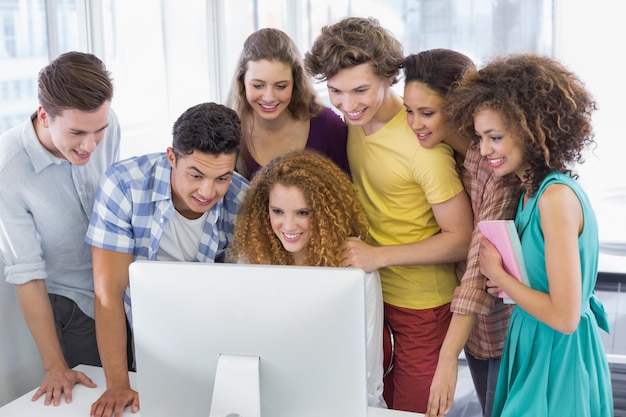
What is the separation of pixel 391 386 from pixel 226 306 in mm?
1031

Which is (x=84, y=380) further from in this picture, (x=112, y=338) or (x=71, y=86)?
(x=71, y=86)

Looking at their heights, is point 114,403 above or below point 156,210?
below

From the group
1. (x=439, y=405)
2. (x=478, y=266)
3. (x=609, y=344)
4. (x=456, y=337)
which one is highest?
(x=478, y=266)

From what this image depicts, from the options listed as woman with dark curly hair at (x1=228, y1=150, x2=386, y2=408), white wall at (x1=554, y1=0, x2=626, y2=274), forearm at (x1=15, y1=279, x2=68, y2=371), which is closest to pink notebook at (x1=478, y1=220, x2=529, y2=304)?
woman with dark curly hair at (x1=228, y1=150, x2=386, y2=408)

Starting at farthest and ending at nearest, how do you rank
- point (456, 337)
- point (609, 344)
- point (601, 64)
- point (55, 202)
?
point (601, 64) → point (609, 344) → point (55, 202) → point (456, 337)

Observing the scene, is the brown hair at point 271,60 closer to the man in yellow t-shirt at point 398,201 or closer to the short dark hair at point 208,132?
the man in yellow t-shirt at point 398,201

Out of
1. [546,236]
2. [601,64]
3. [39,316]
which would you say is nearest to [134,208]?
[39,316]

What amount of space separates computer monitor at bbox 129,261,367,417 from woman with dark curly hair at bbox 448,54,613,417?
54 centimetres

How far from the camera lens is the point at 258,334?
1.32m

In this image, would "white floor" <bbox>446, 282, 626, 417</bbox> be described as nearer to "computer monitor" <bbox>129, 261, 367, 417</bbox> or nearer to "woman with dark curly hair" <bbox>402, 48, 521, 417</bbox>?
"woman with dark curly hair" <bbox>402, 48, 521, 417</bbox>

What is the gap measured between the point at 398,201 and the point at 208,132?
1.90 ft

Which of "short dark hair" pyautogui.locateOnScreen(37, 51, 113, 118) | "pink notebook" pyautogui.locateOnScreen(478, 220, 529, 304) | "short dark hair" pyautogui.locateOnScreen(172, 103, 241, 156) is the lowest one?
"pink notebook" pyautogui.locateOnScreen(478, 220, 529, 304)

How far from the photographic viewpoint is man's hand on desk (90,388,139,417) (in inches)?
69.1

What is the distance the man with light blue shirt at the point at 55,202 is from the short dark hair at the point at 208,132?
0.83 ft
